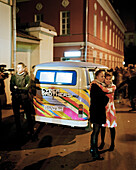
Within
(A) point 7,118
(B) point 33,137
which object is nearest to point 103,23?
(A) point 7,118

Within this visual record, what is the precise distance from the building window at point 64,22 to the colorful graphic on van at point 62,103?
1553 centimetres

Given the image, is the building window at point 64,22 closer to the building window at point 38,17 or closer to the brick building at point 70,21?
the brick building at point 70,21

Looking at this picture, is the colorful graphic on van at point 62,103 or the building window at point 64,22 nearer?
the colorful graphic on van at point 62,103

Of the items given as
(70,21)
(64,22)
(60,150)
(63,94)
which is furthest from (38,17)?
(60,150)

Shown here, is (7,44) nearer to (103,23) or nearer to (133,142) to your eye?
(133,142)

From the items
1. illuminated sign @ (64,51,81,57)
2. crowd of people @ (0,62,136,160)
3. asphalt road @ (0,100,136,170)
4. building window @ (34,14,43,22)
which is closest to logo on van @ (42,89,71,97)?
crowd of people @ (0,62,136,160)

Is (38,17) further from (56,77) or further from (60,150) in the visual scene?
(60,150)

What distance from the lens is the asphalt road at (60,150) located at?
434cm

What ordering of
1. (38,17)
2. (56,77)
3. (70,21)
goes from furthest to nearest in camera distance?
(38,17), (70,21), (56,77)

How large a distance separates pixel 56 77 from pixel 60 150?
1974mm

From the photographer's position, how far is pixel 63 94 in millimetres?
5848

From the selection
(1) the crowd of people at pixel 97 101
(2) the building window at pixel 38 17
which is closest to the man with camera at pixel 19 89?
(1) the crowd of people at pixel 97 101

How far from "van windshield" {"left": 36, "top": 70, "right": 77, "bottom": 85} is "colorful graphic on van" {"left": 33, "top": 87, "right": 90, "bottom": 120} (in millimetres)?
210

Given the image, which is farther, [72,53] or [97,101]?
[72,53]
